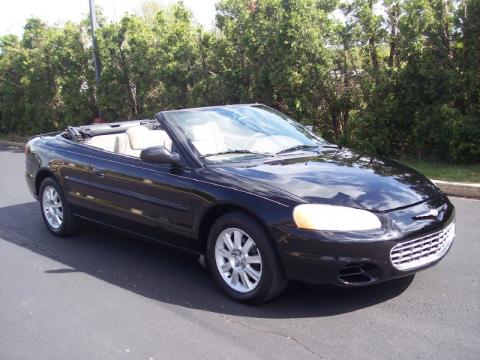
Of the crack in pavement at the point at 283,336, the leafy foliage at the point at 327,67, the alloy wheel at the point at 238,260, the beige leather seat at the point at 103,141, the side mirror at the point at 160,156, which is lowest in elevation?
the crack in pavement at the point at 283,336

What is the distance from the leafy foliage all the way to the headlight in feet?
18.1

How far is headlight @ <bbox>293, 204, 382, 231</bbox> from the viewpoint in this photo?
3637 mm

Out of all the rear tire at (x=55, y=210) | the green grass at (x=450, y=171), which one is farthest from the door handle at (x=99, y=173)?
the green grass at (x=450, y=171)

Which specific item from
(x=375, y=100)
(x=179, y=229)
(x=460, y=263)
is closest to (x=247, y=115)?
(x=179, y=229)

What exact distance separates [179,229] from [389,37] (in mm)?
6787

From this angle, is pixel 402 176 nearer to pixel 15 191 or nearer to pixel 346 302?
pixel 346 302

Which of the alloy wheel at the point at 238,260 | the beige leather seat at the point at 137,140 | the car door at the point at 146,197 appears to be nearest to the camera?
the alloy wheel at the point at 238,260

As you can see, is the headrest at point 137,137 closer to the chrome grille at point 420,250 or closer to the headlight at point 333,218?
the headlight at point 333,218

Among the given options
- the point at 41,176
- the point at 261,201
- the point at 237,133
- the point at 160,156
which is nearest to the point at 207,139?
the point at 237,133

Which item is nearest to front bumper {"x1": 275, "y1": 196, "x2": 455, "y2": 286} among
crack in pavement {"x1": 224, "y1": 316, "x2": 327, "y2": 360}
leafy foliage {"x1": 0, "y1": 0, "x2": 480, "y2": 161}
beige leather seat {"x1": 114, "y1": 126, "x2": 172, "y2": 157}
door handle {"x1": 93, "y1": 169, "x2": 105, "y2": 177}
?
crack in pavement {"x1": 224, "y1": 316, "x2": 327, "y2": 360}

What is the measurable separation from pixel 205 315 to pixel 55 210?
2.90m

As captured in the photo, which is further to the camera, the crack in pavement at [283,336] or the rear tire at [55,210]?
the rear tire at [55,210]

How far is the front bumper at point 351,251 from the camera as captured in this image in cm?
359

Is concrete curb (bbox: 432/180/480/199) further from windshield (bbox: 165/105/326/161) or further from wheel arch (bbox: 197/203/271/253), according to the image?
wheel arch (bbox: 197/203/271/253)
